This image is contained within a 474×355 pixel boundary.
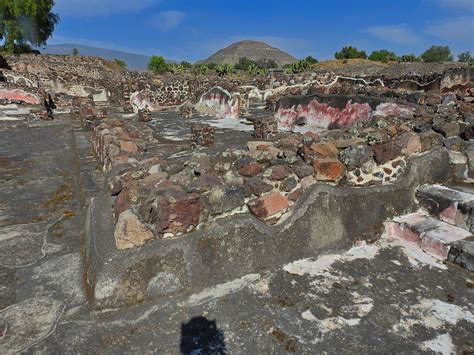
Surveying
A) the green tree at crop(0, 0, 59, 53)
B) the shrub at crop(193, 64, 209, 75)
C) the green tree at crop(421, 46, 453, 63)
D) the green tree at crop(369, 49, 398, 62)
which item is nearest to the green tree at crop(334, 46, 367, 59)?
the green tree at crop(369, 49, 398, 62)

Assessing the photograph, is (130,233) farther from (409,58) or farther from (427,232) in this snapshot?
(409,58)

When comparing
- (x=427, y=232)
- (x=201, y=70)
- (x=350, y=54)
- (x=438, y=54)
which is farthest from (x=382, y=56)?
(x=427, y=232)

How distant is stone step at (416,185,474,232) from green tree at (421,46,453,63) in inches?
2353

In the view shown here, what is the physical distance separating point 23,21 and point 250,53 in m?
42.6

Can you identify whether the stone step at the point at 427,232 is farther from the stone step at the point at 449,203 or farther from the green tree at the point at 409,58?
the green tree at the point at 409,58

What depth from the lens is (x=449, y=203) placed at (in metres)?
3.43

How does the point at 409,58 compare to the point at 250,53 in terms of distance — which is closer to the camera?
the point at 409,58

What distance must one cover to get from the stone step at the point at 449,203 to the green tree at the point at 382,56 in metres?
48.4

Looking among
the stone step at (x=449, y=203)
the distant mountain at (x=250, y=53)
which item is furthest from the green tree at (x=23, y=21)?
the stone step at (x=449, y=203)

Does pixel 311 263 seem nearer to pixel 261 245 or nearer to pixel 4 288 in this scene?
pixel 261 245

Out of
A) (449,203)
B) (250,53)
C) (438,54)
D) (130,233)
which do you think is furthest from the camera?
(250,53)

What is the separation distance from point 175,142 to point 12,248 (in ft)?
14.2

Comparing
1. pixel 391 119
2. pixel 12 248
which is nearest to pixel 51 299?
pixel 12 248

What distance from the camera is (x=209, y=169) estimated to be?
10.3ft
